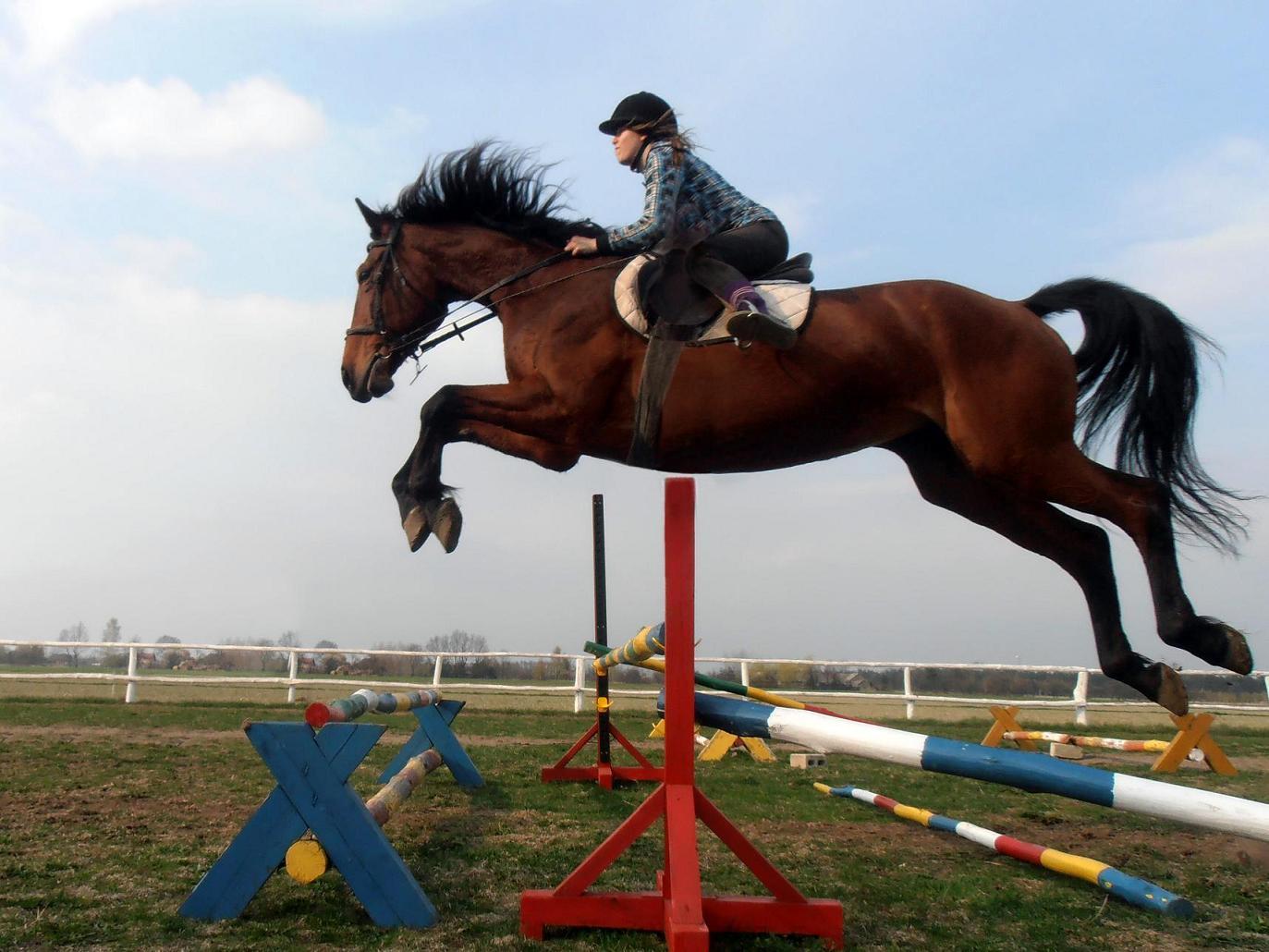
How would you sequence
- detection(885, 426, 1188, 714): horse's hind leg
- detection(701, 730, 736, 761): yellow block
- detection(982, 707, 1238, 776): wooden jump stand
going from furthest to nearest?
detection(701, 730, 736, 761): yellow block → detection(982, 707, 1238, 776): wooden jump stand → detection(885, 426, 1188, 714): horse's hind leg

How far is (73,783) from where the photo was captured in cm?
621

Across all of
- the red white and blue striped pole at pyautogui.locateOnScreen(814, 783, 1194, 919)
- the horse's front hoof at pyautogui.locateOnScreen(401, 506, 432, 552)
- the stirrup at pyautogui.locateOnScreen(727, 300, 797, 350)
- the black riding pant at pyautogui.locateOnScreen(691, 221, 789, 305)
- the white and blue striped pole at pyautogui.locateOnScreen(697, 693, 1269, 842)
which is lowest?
the red white and blue striped pole at pyautogui.locateOnScreen(814, 783, 1194, 919)

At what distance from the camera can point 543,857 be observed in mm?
4402

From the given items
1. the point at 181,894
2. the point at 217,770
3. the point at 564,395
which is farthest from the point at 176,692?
the point at 564,395

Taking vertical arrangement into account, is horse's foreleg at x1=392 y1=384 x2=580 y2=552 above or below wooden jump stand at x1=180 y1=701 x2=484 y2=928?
above

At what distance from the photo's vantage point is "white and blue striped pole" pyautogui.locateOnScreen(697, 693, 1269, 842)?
2191 mm

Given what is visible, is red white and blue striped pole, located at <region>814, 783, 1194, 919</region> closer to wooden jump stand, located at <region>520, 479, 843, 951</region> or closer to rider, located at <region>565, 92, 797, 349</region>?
wooden jump stand, located at <region>520, 479, 843, 951</region>

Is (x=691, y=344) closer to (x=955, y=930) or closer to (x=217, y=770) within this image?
(x=955, y=930)

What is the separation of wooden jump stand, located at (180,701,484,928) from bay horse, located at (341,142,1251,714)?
94 cm

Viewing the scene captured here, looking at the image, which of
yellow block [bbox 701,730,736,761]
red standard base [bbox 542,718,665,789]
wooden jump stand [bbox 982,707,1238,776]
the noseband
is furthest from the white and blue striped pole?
yellow block [bbox 701,730,736,761]

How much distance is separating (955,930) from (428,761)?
376 centimetres

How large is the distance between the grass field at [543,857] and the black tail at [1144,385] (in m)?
1.64

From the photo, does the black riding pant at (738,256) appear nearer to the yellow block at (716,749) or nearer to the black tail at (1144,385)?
the black tail at (1144,385)

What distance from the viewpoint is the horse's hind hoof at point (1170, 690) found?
3109 mm
